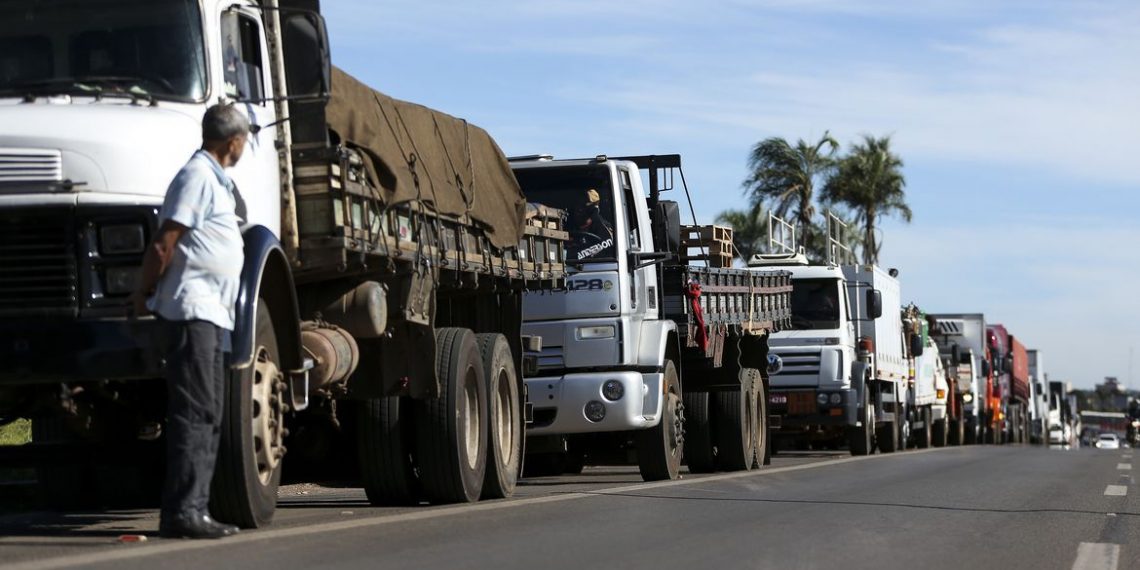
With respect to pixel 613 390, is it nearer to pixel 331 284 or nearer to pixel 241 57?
pixel 331 284

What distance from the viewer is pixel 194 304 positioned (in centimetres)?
743

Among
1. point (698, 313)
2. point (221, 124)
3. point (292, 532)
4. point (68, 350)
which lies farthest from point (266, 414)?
point (698, 313)

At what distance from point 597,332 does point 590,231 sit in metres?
0.90

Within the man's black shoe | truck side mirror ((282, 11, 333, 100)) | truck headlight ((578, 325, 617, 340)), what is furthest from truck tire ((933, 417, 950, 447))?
the man's black shoe

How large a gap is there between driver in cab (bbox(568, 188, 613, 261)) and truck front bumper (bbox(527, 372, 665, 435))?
106 cm

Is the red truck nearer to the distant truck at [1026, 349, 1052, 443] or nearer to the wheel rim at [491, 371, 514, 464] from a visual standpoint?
the distant truck at [1026, 349, 1052, 443]

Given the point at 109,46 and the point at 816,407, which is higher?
the point at 109,46

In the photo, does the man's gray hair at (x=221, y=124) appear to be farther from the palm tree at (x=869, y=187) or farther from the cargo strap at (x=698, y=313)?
the palm tree at (x=869, y=187)

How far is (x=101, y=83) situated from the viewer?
8.35m

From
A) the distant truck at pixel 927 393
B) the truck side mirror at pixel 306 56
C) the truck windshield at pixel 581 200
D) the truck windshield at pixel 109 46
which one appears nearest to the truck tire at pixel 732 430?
the truck windshield at pixel 581 200

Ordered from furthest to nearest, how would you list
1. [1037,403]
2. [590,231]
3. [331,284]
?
[1037,403] < [590,231] < [331,284]

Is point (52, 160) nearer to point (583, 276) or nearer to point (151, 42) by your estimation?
point (151, 42)

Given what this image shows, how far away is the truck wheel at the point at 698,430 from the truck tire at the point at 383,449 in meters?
7.22

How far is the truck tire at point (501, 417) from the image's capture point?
12.1m
